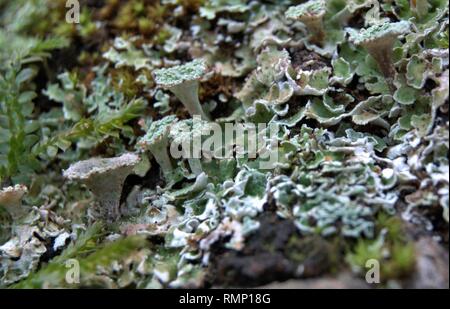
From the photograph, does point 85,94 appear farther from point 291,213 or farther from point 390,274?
point 390,274

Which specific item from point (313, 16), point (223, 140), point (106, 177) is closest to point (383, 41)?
point (313, 16)

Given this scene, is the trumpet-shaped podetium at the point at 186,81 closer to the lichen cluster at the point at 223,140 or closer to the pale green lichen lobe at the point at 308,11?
the lichen cluster at the point at 223,140

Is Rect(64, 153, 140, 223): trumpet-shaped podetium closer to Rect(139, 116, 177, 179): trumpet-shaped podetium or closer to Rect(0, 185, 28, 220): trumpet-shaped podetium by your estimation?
Rect(139, 116, 177, 179): trumpet-shaped podetium

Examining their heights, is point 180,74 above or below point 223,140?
above

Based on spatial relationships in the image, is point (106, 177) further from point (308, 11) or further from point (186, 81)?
point (308, 11)

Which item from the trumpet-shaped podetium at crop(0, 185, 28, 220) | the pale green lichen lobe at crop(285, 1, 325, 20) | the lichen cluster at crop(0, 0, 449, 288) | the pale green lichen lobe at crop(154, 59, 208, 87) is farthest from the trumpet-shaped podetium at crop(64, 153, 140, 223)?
the pale green lichen lobe at crop(285, 1, 325, 20)

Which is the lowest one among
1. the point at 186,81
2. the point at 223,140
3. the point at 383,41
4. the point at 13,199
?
the point at 13,199

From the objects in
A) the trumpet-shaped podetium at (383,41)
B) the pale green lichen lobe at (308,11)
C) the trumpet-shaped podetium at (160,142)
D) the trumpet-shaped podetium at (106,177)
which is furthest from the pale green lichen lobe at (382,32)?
the trumpet-shaped podetium at (106,177)

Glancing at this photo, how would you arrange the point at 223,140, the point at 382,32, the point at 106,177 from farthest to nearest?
1. the point at 223,140
2. the point at 106,177
3. the point at 382,32
